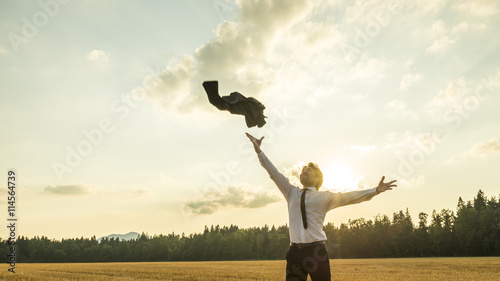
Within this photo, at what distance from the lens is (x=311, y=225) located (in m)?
4.86

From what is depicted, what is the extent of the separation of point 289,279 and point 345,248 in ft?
335

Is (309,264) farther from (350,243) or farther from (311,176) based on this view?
(350,243)

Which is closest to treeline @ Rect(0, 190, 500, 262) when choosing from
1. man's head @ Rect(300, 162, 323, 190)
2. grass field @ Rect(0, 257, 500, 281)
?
grass field @ Rect(0, 257, 500, 281)

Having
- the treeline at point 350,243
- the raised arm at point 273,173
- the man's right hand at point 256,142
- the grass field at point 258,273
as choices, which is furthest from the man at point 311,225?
the treeline at point 350,243

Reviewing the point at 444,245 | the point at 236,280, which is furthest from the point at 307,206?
the point at 444,245

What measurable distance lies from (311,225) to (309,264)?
18.4 inches

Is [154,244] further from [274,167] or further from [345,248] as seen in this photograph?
[274,167]

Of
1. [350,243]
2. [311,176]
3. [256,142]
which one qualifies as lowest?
[350,243]

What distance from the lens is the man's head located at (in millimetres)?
5168

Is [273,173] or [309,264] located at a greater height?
[273,173]

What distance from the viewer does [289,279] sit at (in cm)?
487

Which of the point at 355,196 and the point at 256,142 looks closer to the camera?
the point at 355,196

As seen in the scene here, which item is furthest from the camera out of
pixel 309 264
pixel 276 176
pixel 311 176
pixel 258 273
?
pixel 258 273

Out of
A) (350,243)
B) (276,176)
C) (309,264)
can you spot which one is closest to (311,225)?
(309,264)
